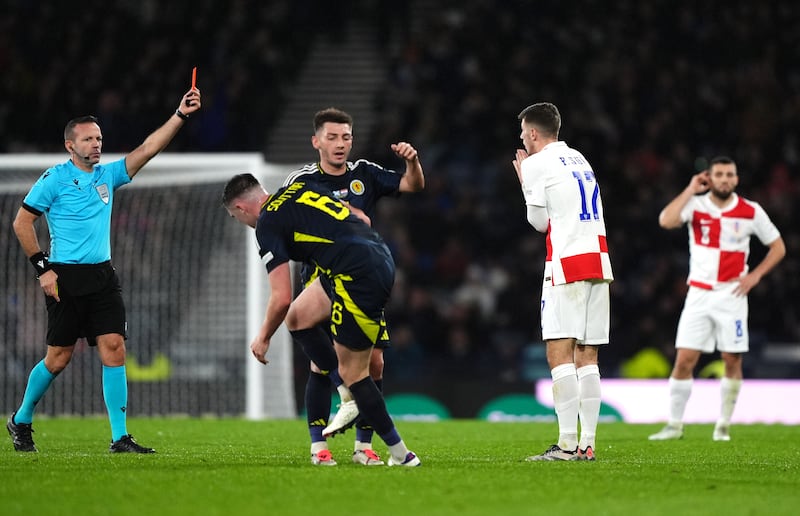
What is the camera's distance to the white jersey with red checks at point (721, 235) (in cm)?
1091

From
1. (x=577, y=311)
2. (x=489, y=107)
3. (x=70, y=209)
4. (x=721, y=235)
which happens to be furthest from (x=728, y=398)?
(x=489, y=107)

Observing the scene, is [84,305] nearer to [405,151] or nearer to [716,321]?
[405,151]

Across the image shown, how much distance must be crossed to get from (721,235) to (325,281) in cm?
480

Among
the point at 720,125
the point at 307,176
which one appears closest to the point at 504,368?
the point at 720,125

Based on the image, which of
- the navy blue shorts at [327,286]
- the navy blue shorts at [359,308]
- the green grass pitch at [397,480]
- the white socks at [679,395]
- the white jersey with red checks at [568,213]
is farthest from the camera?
the white socks at [679,395]

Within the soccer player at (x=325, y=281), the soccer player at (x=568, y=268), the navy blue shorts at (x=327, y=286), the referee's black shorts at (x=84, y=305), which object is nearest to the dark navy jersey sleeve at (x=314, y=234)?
the navy blue shorts at (x=327, y=286)

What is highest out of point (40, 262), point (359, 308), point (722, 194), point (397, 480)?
point (722, 194)

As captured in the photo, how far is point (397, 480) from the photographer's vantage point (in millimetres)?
6426

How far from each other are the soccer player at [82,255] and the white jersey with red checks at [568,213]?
2362 mm

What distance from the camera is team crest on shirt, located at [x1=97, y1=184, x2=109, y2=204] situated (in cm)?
851

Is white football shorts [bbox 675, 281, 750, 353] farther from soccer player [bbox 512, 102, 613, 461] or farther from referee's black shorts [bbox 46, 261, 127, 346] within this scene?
referee's black shorts [bbox 46, 261, 127, 346]

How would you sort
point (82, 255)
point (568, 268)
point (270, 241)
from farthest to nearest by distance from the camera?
point (82, 255)
point (568, 268)
point (270, 241)

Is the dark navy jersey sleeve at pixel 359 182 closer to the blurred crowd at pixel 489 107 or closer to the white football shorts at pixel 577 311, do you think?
the white football shorts at pixel 577 311

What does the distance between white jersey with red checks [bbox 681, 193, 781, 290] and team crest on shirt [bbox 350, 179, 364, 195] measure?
13.6 ft
